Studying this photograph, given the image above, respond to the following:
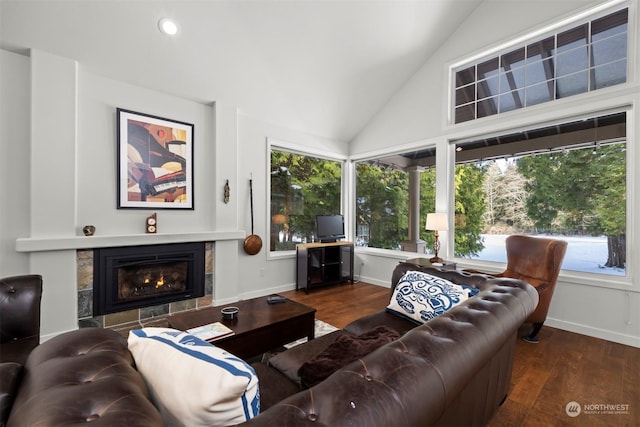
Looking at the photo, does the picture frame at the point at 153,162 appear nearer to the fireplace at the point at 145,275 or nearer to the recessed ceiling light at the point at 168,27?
the fireplace at the point at 145,275

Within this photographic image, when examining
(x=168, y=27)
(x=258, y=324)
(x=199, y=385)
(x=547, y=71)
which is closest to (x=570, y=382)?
(x=258, y=324)

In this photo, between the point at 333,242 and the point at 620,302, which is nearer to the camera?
the point at 620,302

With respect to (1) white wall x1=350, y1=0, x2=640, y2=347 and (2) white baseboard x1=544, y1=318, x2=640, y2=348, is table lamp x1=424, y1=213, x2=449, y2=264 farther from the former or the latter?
(2) white baseboard x1=544, y1=318, x2=640, y2=348

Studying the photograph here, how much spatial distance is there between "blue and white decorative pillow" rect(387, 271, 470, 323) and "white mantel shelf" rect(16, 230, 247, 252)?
2.56 meters

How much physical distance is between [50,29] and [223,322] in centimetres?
310

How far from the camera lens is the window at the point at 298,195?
469 centimetres

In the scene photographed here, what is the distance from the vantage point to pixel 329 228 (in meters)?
4.96

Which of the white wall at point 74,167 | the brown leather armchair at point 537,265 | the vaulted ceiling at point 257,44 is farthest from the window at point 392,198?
the white wall at point 74,167

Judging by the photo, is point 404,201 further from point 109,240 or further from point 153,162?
point 109,240

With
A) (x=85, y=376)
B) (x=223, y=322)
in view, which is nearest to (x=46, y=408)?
(x=85, y=376)

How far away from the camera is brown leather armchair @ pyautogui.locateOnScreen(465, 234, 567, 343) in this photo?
275 cm

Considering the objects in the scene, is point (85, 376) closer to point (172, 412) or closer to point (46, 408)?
point (46, 408)

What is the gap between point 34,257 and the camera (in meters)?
2.68

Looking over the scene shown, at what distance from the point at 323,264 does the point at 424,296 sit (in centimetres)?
295
